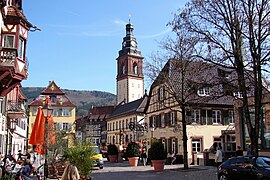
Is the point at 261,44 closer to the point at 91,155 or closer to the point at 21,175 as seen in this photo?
the point at 91,155

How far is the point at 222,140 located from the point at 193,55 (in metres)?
18.2

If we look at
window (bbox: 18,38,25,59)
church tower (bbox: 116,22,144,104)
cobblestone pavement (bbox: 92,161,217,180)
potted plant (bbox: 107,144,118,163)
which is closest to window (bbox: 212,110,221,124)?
potted plant (bbox: 107,144,118,163)

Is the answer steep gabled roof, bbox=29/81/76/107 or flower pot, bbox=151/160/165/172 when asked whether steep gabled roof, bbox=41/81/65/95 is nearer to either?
steep gabled roof, bbox=29/81/76/107

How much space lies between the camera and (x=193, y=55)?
21.2 meters

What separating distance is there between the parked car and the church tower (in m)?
88.1

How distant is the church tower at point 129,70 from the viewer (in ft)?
351

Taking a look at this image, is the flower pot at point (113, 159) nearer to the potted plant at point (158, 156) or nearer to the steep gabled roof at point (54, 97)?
the potted plant at point (158, 156)

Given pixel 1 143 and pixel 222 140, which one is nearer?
pixel 1 143

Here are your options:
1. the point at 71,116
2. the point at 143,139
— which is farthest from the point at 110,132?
the point at 143,139

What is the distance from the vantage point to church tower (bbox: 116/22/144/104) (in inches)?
4209

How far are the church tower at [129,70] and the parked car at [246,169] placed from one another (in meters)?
88.1

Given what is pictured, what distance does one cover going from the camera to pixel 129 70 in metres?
108

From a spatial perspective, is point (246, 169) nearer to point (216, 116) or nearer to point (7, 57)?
point (7, 57)

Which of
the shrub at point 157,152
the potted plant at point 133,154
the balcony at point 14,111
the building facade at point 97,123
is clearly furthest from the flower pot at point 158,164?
the building facade at point 97,123
